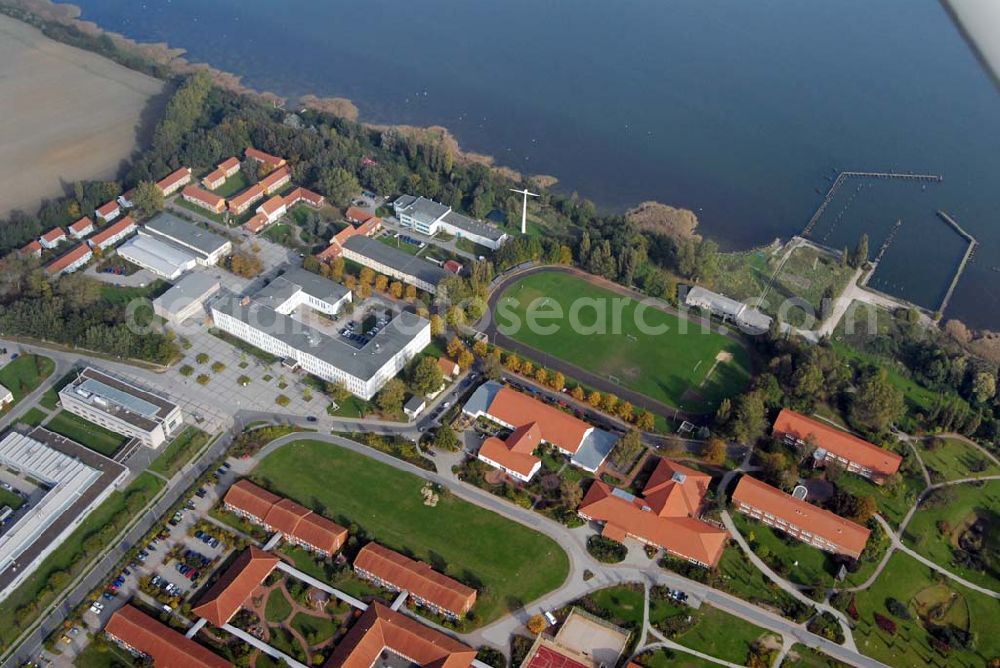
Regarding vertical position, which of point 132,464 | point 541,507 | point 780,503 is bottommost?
point 132,464

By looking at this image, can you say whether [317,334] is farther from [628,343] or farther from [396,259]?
[628,343]

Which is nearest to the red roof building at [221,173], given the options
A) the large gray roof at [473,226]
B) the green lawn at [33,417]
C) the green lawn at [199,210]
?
the green lawn at [199,210]

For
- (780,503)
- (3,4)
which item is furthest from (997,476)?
(3,4)

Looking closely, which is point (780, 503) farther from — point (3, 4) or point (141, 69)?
point (3, 4)

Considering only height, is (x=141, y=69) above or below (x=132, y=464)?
above

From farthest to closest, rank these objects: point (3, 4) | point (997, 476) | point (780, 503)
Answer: point (3, 4) → point (997, 476) → point (780, 503)

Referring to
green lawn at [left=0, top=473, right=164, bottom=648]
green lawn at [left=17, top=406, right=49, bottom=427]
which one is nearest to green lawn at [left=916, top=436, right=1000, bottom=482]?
green lawn at [left=0, top=473, right=164, bottom=648]

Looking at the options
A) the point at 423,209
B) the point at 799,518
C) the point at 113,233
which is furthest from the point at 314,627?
the point at 113,233

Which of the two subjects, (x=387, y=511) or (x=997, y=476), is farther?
(x=997, y=476)

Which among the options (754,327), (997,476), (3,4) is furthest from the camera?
(3,4)
